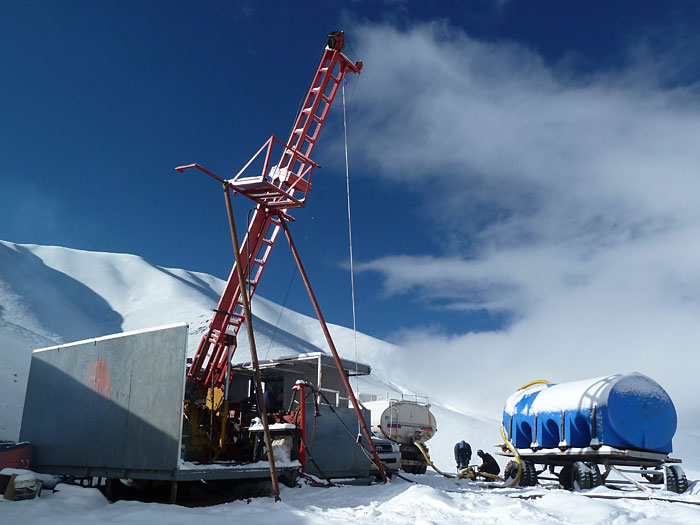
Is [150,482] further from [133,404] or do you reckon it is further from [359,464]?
[359,464]

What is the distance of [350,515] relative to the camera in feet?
30.6

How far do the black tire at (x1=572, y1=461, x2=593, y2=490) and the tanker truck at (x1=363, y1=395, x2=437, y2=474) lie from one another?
8.56m

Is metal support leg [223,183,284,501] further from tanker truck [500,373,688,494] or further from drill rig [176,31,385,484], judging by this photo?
tanker truck [500,373,688,494]

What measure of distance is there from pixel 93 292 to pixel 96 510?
98.2 meters

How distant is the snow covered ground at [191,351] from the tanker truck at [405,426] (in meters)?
3.27

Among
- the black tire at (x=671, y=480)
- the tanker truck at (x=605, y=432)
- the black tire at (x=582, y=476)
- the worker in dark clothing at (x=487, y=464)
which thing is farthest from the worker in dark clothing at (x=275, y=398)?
the black tire at (x=671, y=480)

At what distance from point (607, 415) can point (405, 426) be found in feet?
34.4

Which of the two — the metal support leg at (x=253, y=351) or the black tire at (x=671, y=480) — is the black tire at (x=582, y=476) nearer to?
the black tire at (x=671, y=480)

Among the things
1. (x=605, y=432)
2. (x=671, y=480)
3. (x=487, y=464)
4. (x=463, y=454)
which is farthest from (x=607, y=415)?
(x=463, y=454)

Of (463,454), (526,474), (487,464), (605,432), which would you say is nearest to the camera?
(605,432)

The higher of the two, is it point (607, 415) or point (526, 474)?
point (607, 415)

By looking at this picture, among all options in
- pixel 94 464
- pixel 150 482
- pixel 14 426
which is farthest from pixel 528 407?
pixel 14 426

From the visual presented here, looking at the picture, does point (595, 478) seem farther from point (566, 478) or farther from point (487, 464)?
point (487, 464)

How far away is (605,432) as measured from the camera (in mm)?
14461
